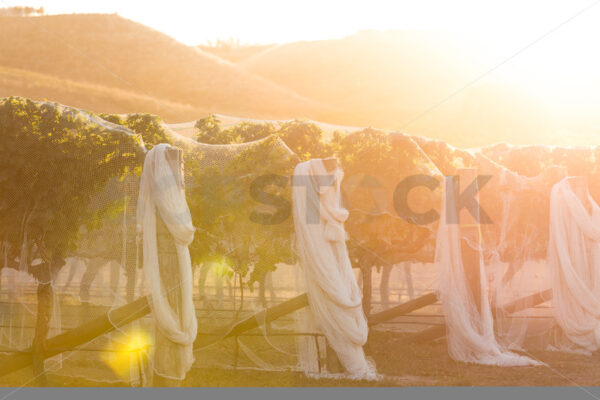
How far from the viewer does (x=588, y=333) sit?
13633 millimetres

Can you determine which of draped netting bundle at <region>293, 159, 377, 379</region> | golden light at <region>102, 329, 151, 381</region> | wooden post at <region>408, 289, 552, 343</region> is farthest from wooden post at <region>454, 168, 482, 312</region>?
golden light at <region>102, 329, 151, 381</region>

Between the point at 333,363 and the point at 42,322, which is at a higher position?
the point at 42,322

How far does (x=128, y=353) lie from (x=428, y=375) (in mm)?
5240

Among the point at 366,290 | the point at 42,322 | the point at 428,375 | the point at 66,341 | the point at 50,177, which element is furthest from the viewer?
the point at 366,290

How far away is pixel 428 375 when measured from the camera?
11086 millimetres

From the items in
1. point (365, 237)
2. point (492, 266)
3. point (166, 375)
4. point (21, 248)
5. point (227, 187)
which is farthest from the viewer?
point (365, 237)

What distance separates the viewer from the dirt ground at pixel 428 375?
393 inches

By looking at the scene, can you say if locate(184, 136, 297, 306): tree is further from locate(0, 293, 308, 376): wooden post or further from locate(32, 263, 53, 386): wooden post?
locate(32, 263, 53, 386): wooden post

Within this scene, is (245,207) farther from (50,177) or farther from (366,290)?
(366,290)

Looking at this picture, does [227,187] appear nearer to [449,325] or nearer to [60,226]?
[60,226]

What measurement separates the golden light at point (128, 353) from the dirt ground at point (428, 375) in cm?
41

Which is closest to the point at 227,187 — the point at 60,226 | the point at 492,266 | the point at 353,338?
the point at 60,226

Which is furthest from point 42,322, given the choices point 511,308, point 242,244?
point 511,308

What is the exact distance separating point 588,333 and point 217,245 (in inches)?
331
